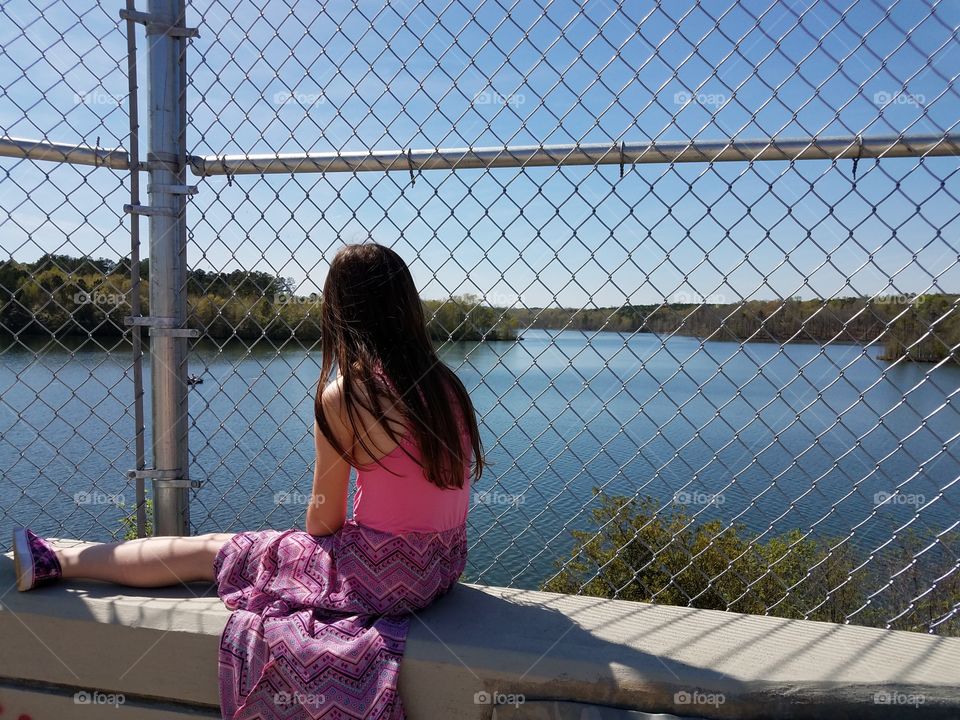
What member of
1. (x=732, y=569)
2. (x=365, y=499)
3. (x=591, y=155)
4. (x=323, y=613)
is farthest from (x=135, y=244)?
(x=732, y=569)

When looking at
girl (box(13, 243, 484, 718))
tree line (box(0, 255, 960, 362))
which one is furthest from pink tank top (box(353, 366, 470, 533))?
tree line (box(0, 255, 960, 362))

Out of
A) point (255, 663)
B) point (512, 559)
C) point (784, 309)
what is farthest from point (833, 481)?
point (255, 663)

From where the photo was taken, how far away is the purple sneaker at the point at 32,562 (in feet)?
6.82

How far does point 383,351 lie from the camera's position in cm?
199

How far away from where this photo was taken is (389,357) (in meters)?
1.98

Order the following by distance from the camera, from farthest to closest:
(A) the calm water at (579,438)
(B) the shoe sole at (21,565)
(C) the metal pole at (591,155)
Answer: (A) the calm water at (579,438) → (B) the shoe sole at (21,565) → (C) the metal pole at (591,155)

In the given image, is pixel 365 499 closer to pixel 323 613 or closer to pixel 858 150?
pixel 323 613

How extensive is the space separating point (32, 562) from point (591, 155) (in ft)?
6.66

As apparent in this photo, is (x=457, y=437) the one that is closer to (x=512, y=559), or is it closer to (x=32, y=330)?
(x=32, y=330)

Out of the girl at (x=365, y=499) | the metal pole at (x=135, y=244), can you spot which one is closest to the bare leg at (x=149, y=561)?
the girl at (x=365, y=499)

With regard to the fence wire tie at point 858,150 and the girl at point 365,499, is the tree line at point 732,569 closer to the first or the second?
the girl at point 365,499

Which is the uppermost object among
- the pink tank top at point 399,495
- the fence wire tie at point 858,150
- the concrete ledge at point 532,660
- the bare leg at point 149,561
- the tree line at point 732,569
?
the fence wire tie at point 858,150

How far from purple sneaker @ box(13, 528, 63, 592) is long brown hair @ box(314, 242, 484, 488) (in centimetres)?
98

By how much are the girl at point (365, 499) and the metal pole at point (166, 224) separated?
49 cm
